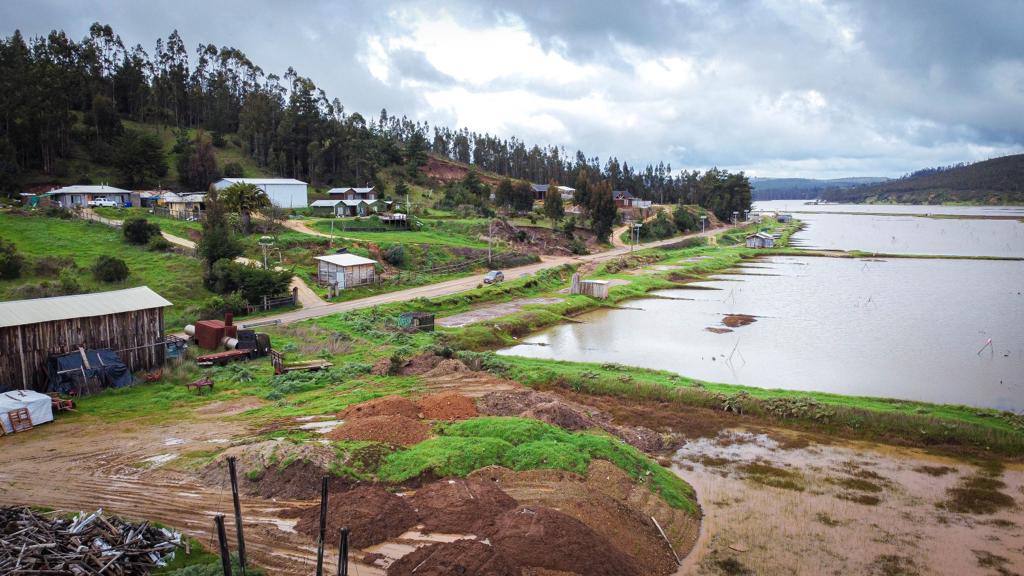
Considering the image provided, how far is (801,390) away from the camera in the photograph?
2494 centimetres

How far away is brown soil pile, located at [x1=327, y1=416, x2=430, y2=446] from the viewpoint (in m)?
17.1

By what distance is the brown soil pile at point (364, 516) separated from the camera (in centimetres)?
1277

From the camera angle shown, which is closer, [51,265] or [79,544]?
[79,544]

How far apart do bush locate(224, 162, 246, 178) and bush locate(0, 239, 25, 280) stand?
40.5 meters

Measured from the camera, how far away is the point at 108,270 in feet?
119

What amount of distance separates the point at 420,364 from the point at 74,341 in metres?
12.6

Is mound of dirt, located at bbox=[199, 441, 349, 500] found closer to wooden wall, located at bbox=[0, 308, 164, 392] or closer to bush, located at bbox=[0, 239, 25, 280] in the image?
wooden wall, located at bbox=[0, 308, 164, 392]

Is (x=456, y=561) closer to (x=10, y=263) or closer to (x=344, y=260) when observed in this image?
(x=344, y=260)

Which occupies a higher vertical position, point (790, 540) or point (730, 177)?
point (730, 177)

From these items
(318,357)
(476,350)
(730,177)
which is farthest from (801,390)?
(730,177)

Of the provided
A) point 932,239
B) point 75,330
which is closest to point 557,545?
point 75,330

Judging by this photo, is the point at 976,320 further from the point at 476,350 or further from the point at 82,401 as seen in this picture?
the point at 82,401

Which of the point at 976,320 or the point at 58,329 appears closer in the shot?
the point at 58,329

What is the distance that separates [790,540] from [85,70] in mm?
105652
